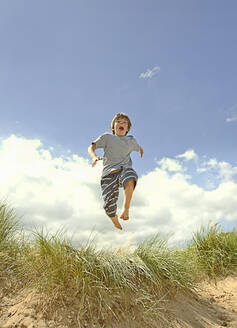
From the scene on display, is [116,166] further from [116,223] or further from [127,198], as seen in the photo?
[116,223]

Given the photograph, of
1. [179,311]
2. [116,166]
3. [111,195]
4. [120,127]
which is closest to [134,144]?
[120,127]

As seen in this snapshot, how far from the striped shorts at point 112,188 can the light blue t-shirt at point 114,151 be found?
0.11m

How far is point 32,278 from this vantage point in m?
3.00

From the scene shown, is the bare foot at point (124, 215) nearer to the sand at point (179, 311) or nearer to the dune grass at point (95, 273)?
the dune grass at point (95, 273)

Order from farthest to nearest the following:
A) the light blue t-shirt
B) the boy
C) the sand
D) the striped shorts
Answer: the light blue t-shirt, the striped shorts, the boy, the sand

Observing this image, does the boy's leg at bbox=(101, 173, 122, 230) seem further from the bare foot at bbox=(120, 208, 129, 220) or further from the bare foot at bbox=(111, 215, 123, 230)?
the bare foot at bbox=(120, 208, 129, 220)

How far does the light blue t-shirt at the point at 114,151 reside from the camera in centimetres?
408

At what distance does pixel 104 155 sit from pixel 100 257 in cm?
164

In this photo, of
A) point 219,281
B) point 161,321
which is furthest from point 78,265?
point 219,281

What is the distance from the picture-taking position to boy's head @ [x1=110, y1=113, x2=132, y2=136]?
4.41 m

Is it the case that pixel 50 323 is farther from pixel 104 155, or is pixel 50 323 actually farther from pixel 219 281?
pixel 219 281

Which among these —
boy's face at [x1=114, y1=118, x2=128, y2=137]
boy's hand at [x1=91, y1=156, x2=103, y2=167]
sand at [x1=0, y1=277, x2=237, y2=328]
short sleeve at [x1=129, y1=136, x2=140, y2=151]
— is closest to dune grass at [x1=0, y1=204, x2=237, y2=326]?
sand at [x1=0, y1=277, x2=237, y2=328]

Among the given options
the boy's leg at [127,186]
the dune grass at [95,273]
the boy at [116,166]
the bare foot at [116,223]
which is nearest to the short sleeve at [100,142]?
the boy at [116,166]

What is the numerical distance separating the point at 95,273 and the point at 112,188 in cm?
133
